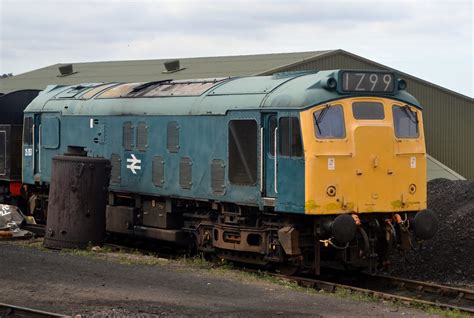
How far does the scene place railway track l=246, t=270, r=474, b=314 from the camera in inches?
493

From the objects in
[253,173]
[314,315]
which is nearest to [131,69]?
[253,173]

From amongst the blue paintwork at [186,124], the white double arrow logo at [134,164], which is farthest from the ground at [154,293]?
the white double arrow logo at [134,164]

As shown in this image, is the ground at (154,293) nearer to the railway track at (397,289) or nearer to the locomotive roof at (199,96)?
the railway track at (397,289)

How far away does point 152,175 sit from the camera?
56.0 feet

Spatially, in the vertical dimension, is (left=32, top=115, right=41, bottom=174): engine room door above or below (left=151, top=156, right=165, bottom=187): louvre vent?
above

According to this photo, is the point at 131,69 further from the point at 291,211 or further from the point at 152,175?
the point at 291,211

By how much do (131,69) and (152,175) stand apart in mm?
30046

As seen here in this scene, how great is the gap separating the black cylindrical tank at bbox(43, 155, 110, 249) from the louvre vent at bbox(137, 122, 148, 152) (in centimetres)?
77

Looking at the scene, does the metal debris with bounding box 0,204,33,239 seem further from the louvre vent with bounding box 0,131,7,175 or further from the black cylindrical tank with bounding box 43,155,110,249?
the louvre vent with bounding box 0,131,7,175

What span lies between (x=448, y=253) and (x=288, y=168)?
5.01 meters

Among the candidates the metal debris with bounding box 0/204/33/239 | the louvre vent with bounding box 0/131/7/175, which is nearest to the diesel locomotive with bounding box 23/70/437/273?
the metal debris with bounding box 0/204/33/239

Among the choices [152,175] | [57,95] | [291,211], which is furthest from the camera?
[57,95]

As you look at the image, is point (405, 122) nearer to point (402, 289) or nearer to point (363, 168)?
point (363, 168)

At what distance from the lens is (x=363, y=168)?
1380 centimetres
